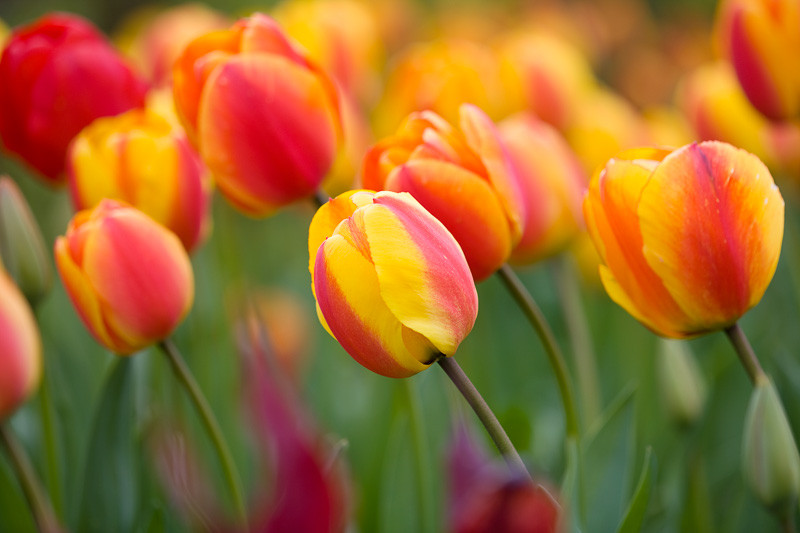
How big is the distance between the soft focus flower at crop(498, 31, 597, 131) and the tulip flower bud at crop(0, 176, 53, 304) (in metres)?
0.58

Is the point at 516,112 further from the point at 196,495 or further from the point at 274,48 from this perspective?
the point at 196,495

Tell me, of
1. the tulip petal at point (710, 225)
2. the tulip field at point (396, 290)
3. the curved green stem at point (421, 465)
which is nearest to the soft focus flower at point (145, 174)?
the tulip field at point (396, 290)

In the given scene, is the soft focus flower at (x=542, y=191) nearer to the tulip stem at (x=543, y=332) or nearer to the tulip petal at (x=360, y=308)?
the tulip stem at (x=543, y=332)

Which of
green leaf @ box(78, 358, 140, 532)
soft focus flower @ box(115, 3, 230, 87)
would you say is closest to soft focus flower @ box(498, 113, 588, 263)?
green leaf @ box(78, 358, 140, 532)

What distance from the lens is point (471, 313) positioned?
15.9 inches

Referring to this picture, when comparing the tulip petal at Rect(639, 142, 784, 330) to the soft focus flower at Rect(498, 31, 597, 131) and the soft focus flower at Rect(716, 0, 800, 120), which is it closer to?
the soft focus flower at Rect(716, 0, 800, 120)

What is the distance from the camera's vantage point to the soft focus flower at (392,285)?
0.38 m

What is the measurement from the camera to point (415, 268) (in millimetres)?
382

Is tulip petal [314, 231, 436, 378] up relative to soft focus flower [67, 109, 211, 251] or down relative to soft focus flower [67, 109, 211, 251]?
up

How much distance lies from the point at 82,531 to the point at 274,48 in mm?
406

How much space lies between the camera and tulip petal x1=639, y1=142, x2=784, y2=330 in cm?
41

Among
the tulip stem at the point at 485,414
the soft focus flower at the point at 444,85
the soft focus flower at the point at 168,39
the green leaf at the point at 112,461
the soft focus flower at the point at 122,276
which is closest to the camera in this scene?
the tulip stem at the point at 485,414

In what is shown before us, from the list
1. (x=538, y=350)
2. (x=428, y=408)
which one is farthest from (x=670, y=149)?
(x=538, y=350)

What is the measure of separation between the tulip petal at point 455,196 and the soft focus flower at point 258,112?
4.6 inches
